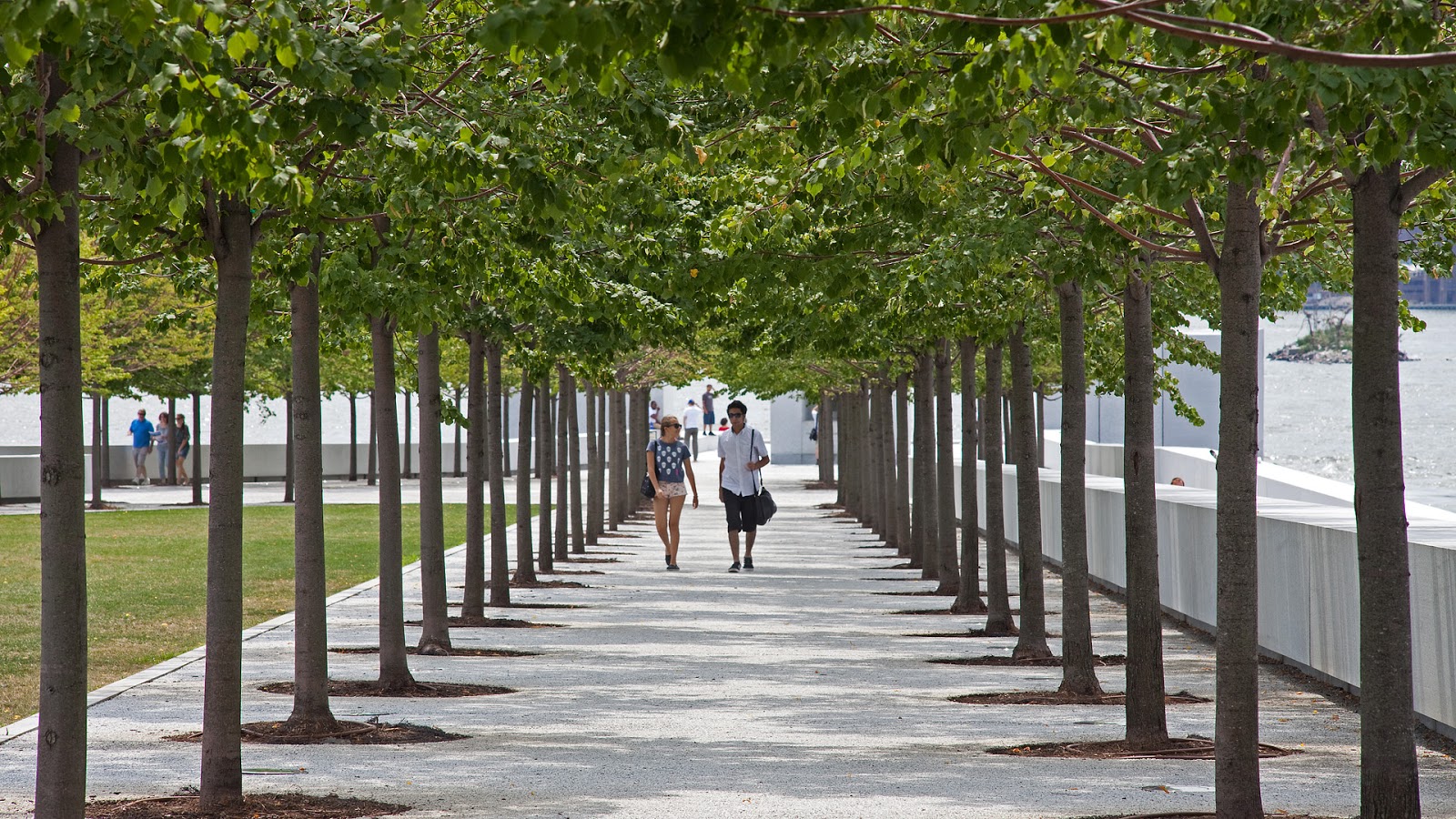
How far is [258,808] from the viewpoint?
6.87 meters

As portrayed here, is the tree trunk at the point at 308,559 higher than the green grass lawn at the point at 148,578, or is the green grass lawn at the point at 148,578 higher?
the tree trunk at the point at 308,559

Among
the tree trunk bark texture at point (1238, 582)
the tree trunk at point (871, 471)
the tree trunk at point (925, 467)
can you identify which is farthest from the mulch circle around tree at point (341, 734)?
the tree trunk at point (871, 471)

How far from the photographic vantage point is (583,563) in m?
23.1

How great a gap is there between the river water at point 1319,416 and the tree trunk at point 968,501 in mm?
11578

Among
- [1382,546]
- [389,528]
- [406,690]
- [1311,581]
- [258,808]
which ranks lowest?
[406,690]

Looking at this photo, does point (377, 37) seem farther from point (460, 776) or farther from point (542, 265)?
point (542, 265)

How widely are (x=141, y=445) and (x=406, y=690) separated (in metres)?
40.1

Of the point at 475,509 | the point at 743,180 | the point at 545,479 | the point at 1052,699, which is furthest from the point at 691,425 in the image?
the point at 743,180

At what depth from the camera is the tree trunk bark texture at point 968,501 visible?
15.8 metres

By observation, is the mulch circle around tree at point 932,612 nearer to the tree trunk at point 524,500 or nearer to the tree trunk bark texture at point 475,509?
the tree trunk at point 524,500

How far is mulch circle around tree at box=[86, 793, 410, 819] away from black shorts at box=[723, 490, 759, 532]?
14.4m

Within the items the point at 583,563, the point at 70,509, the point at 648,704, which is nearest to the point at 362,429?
the point at 583,563

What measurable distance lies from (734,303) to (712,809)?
319 inches

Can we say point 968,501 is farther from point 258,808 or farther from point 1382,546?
point 258,808
